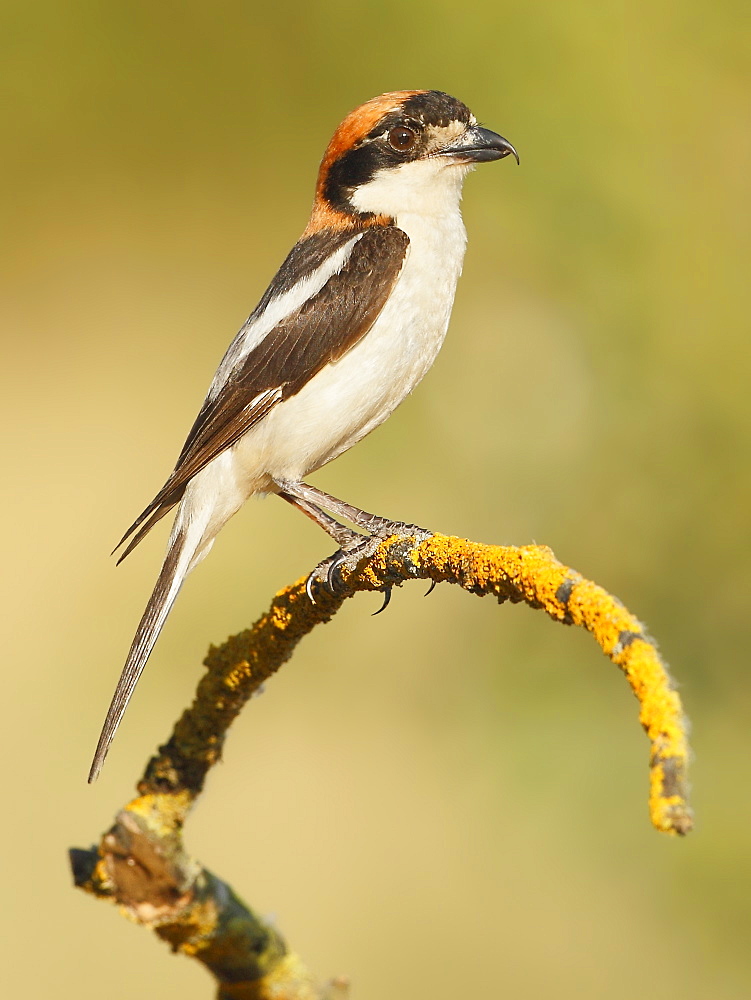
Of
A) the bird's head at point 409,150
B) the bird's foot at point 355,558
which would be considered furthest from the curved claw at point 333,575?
the bird's head at point 409,150

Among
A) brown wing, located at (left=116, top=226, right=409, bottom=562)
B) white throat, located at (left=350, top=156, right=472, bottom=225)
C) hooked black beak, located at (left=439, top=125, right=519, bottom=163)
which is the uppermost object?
hooked black beak, located at (left=439, top=125, right=519, bottom=163)

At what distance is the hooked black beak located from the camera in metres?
2.56

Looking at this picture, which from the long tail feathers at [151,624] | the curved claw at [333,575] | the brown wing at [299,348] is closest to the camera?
the curved claw at [333,575]

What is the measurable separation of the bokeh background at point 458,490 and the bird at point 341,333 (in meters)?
1.08

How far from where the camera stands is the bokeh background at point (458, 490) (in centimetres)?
320

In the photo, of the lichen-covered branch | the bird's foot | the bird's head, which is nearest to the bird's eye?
the bird's head

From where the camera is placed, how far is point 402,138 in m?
2.57

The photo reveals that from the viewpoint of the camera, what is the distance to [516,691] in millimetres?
3496

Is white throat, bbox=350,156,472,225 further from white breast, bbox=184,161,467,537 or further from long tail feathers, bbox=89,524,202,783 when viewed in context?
long tail feathers, bbox=89,524,202,783

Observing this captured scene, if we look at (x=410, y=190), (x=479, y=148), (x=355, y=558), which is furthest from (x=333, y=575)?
(x=479, y=148)

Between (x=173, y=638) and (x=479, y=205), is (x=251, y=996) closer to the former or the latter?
(x=173, y=638)

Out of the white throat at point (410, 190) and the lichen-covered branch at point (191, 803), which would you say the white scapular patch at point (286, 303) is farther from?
the lichen-covered branch at point (191, 803)

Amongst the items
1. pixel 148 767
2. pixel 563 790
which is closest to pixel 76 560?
pixel 563 790

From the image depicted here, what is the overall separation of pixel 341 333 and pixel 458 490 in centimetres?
154
